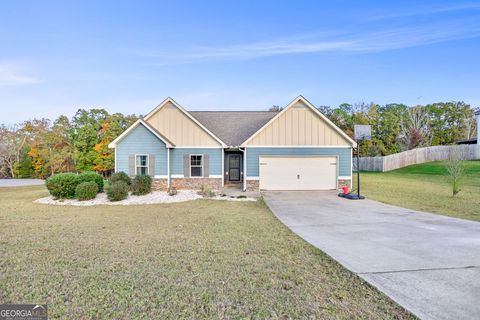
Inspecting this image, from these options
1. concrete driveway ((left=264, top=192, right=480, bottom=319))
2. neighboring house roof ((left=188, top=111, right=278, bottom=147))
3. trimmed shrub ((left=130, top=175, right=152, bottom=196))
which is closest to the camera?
concrete driveway ((left=264, top=192, right=480, bottom=319))

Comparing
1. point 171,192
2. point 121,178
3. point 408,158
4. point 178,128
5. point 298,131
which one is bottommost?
point 171,192

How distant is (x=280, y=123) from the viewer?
14.4 meters

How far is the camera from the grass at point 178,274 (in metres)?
2.86

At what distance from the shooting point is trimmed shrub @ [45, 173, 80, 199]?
11.5m

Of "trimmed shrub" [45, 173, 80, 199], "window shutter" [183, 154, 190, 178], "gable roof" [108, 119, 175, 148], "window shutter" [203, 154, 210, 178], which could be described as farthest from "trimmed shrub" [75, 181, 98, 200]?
"window shutter" [203, 154, 210, 178]

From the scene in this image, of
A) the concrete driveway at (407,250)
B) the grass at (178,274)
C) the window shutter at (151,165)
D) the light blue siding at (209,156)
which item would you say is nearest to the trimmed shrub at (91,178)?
the window shutter at (151,165)

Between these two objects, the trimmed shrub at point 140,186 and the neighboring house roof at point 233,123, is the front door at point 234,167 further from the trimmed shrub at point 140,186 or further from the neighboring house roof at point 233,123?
the trimmed shrub at point 140,186

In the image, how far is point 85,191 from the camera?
11430 millimetres

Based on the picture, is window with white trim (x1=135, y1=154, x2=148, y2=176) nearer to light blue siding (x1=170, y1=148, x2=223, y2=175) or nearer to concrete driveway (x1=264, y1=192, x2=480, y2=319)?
light blue siding (x1=170, y1=148, x2=223, y2=175)

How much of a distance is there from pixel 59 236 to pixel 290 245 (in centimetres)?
540

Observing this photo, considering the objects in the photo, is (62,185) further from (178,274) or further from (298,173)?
(298,173)

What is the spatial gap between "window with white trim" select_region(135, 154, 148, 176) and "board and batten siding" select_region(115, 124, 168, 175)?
296 mm

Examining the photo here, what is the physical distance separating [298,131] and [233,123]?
5.31 meters

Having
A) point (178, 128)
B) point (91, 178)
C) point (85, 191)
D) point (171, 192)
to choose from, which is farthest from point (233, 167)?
point (85, 191)
